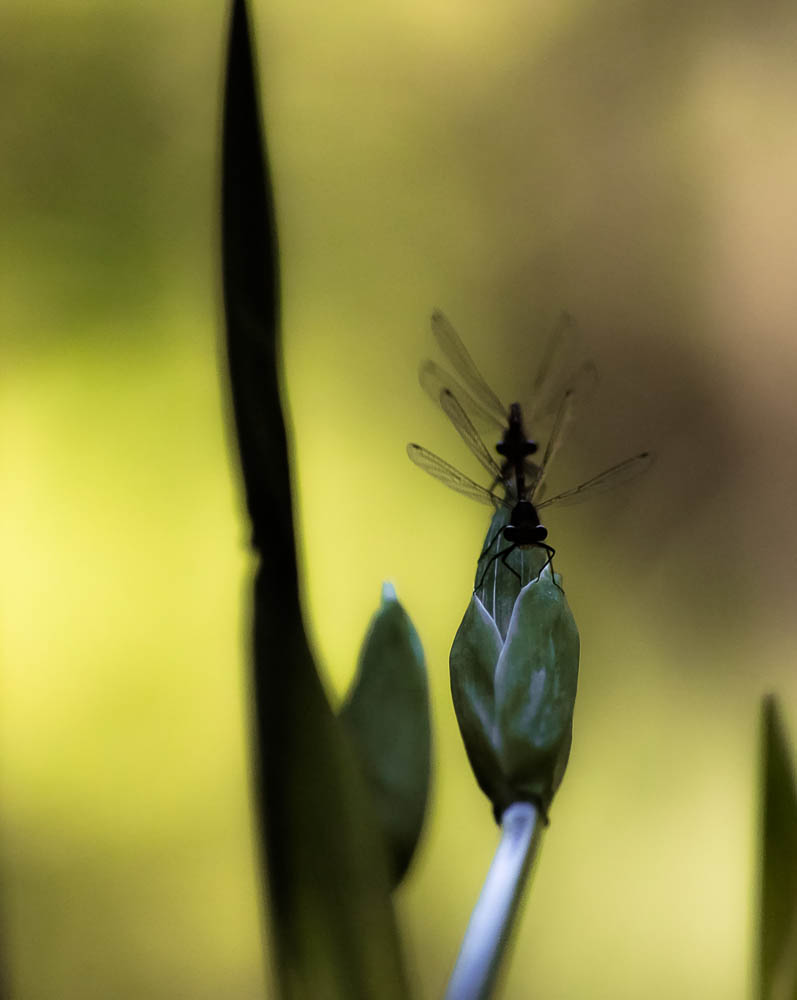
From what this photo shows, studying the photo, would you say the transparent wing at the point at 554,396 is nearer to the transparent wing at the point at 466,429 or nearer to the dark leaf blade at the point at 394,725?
the transparent wing at the point at 466,429

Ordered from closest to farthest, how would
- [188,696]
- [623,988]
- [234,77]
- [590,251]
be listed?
[234,77] → [623,988] → [188,696] → [590,251]

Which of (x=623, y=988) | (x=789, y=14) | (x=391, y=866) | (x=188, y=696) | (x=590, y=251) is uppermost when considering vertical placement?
(x=789, y=14)

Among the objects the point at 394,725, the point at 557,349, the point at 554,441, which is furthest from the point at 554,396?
the point at 394,725

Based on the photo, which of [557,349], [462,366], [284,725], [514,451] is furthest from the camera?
[557,349]

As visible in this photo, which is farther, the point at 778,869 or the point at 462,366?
the point at 462,366

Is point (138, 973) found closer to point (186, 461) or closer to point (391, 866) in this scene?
point (186, 461)

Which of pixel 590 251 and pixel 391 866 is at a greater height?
pixel 590 251

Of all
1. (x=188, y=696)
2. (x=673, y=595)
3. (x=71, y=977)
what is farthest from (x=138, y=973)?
(x=673, y=595)

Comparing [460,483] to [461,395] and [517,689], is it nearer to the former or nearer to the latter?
[461,395]

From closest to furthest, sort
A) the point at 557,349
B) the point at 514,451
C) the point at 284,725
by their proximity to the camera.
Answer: the point at 284,725, the point at 514,451, the point at 557,349
